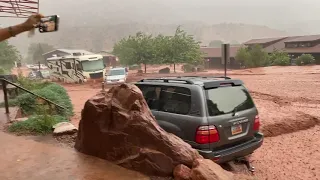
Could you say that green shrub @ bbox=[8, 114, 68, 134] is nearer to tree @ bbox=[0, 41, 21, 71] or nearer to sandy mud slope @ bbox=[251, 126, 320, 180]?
sandy mud slope @ bbox=[251, 126, 320, 180]

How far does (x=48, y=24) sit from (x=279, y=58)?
43.4 metres

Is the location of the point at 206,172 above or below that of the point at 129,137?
below

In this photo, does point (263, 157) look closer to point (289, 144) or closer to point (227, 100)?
point (289, 144)

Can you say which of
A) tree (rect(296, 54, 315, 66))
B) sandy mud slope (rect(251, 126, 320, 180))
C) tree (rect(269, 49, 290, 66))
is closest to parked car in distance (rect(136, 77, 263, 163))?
sandy mud slope (rect(251, 126, 320, 180))

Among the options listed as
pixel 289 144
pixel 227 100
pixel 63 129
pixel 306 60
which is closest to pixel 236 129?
pixel 227 100

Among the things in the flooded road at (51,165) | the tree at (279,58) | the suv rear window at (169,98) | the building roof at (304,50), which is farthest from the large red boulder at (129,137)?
the building roof at (304,50)

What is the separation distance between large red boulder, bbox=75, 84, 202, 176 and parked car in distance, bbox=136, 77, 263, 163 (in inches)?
17.0

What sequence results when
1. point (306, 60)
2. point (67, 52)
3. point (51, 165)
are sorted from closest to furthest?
1. point (51, 165)
2. point (306, 60)
3. point (67, 52)

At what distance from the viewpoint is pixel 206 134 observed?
490 cm

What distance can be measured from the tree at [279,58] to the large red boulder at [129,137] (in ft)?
136

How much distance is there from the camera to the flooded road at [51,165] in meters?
4.64

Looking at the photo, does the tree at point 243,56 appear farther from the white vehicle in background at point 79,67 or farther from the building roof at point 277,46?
the white vehicle in background at point 79,67

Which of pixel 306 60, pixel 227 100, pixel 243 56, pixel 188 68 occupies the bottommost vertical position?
pixel 188 68

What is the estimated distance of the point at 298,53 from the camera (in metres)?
45.5
